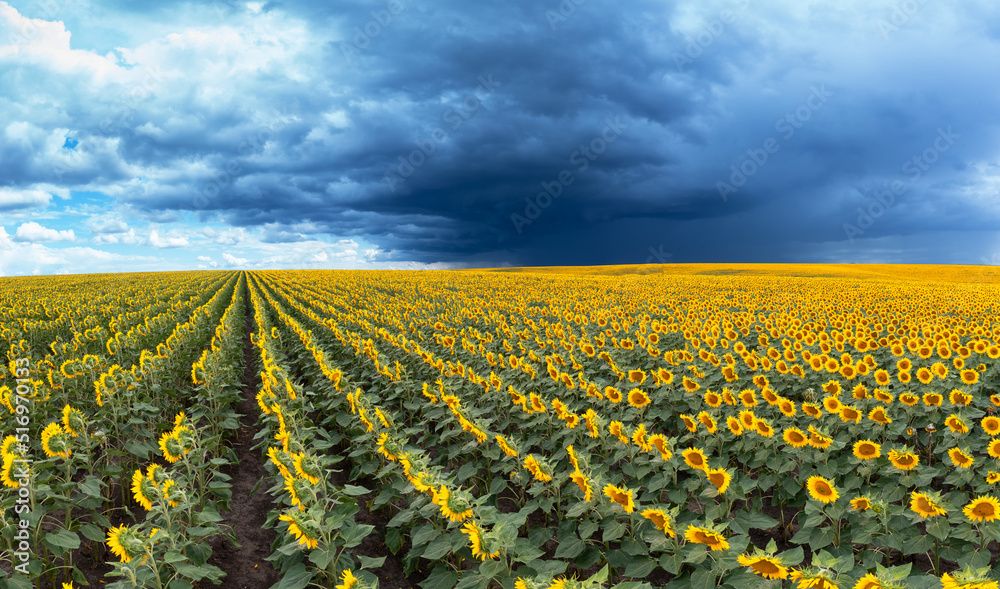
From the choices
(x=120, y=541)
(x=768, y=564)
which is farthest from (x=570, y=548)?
(x=120, y=541)

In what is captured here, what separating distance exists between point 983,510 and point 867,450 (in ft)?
4.19

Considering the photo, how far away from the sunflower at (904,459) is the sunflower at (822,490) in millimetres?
987

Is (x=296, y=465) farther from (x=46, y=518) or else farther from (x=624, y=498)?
(x=46, y=518)

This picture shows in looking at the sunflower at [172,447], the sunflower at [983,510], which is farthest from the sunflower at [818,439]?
the sunflower at [172,447]

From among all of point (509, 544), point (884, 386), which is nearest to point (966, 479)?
point (884, 386)

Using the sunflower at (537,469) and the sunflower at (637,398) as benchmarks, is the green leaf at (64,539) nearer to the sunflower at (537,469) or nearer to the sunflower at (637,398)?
the sunflower at (537,469)

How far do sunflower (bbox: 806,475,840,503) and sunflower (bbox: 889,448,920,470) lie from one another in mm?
987

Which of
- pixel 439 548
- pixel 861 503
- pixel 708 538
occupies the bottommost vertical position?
pixel 439 548

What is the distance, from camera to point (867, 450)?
507 cm

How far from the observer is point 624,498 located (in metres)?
3.93

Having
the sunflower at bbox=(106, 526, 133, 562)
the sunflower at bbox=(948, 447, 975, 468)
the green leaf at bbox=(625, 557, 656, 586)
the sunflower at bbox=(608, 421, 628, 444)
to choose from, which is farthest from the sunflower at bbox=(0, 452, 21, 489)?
the sunflower at bbox=(948, 447, 975, 468)

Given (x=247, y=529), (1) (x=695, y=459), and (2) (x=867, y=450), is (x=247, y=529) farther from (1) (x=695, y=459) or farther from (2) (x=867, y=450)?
(2) (x=867, y=450)

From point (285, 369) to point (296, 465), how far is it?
19.1ft

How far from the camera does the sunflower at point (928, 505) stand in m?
3.88
